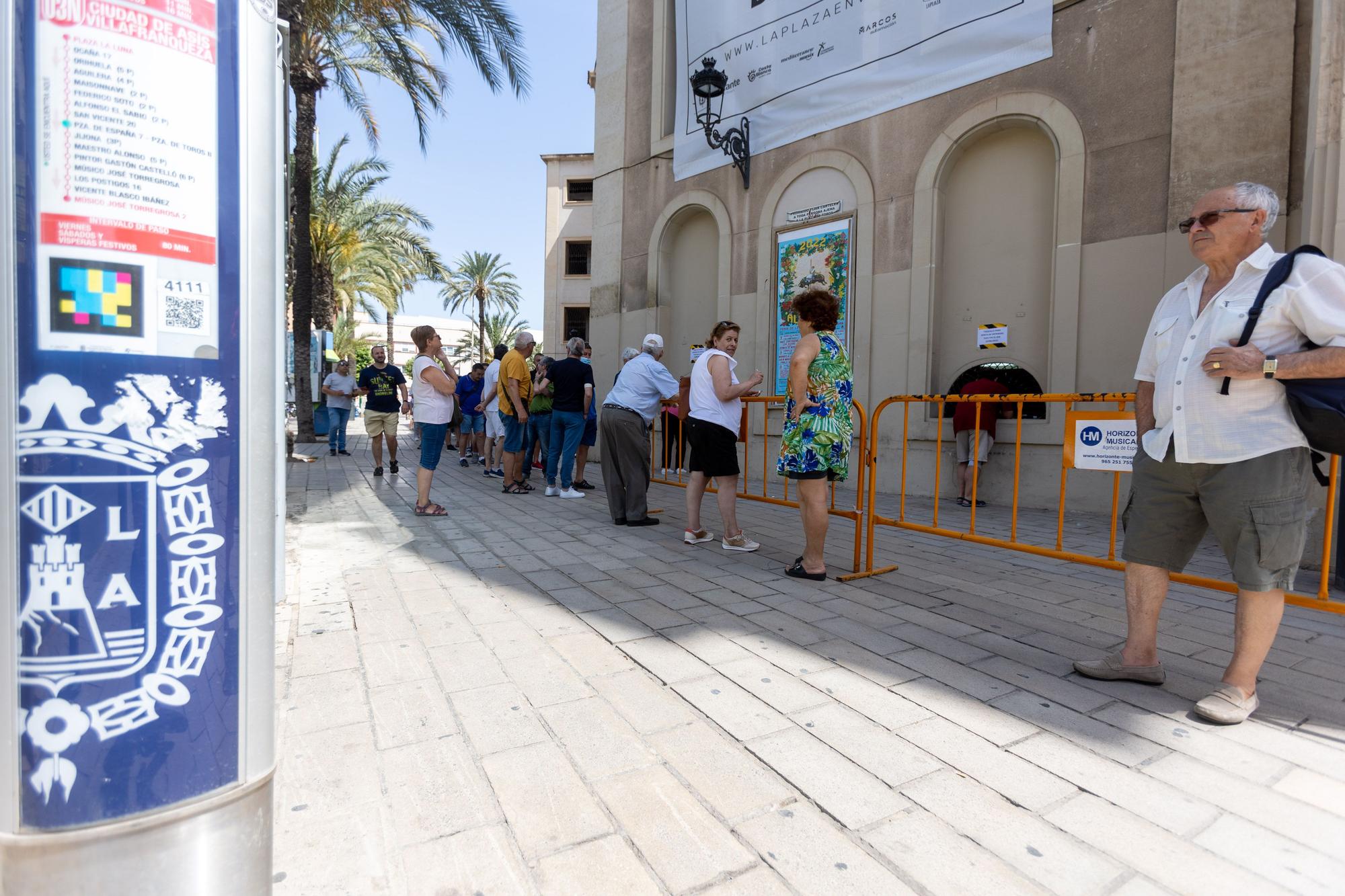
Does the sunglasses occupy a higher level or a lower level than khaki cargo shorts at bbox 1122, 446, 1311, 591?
higher

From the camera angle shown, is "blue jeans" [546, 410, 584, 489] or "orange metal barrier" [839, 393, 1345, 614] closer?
"orange metal barrier" [839, 393, 1345, 614]

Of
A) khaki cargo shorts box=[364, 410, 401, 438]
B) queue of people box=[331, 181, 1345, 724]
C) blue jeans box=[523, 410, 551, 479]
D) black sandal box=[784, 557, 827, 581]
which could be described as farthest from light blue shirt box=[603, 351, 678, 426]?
khaki cargo shorts box=[364, 410, 401, 438]

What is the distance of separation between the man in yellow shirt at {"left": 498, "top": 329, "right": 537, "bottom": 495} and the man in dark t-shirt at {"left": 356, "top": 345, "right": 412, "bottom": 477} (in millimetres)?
2057

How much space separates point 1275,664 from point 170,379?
13.9 feet

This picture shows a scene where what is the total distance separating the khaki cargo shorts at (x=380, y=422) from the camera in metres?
9.84

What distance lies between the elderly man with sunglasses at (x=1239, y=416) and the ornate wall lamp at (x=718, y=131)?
8.46m

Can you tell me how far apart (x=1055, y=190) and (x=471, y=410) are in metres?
8.98

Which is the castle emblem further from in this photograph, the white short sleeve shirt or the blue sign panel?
the white short sleeve shirt

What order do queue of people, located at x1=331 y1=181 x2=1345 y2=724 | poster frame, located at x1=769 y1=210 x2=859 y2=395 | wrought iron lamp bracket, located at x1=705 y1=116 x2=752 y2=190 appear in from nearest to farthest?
queue of people, located at x1=331 y1=181 x2=1345 y2=724
poster frame, located at x1=769 y1=210 x2=859 y2=395
wrought iron lamp bracket, located at x1=705 y1=116 x2=752 y2=190

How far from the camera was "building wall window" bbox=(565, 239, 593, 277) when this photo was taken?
97.0ft

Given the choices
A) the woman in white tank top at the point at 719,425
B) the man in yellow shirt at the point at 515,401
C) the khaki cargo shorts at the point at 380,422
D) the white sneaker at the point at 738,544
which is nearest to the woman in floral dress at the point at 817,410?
the woman in white tank top at the point at 719,425

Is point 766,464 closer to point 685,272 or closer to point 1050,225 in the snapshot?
point 1050,225

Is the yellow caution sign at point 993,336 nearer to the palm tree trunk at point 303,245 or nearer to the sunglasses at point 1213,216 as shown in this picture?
the sunglasses at point 1213,216

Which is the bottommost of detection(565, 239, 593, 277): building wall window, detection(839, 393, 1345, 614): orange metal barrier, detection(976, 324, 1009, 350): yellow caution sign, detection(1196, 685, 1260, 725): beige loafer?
detection(1196, 685, 1260, 725): beige loafer
